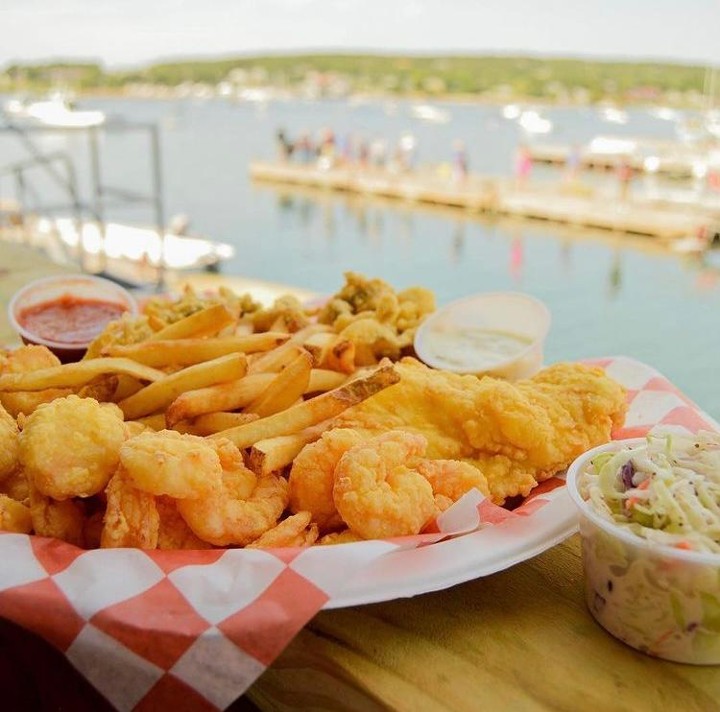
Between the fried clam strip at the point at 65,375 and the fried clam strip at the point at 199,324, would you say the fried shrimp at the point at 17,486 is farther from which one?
the fried clam strip at the point at 199,324

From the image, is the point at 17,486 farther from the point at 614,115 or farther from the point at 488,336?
the point at 614,115

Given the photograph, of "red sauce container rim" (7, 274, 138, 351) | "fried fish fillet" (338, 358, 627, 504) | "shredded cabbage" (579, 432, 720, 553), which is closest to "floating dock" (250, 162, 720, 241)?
"red sauce container rim" (7, 274, 138, 351)

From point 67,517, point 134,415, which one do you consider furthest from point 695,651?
point 134,415

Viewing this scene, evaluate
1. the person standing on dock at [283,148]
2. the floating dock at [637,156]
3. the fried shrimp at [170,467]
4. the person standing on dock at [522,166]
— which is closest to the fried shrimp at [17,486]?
the fried shrimp at [170,467]

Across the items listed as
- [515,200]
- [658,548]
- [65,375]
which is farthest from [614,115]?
[658,548]

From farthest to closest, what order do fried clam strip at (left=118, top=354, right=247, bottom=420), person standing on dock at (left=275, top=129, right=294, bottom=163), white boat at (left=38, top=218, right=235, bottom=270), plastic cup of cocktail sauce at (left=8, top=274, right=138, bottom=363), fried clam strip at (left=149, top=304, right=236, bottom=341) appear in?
person standing on dock at (left=275, top=129, right=294, bottom=163) < white boat at (left=38, top=218, right=235, bottom=270) < plastic cup of cocktail sauce at (left=8, top=274, right=138, bottom=363) < fried clam strip at (left=149, top=304, right=236, bottom=341) < fried clam strip at (left=118, top=354, right=247, bottom=420)

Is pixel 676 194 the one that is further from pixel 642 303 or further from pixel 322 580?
pixel 322 580

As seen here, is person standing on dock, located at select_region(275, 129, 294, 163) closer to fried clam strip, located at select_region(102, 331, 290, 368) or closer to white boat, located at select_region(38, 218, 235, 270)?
white boat, located at select_region(38, 218, 235, 270)
